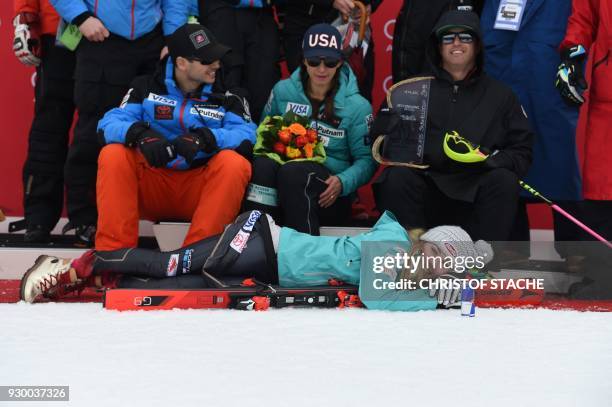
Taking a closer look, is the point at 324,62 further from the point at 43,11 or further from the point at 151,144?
the point at 43,11

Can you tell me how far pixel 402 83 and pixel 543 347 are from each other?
1.89m

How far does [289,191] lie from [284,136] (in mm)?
295

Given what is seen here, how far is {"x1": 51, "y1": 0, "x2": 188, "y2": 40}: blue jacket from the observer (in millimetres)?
4586

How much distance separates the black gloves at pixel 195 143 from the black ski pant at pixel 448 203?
2.67ft

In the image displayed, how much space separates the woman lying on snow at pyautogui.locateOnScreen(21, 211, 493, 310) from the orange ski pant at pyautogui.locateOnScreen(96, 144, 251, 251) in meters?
0.28

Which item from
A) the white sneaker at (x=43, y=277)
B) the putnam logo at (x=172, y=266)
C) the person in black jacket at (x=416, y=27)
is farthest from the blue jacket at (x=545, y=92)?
the white sneaker at (x=43, y=277)

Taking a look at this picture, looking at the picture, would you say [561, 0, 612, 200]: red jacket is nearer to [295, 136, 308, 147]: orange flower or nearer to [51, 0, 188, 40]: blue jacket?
[295, 136, 308, 147]: orange flower

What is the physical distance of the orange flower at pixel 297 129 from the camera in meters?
4.51

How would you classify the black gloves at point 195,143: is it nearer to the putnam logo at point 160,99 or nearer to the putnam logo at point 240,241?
the putnam logo at point 160,99

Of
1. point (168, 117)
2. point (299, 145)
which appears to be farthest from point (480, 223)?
point (168, 117)

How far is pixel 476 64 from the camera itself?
182 inches

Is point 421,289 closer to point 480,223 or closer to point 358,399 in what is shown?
point 480,223
